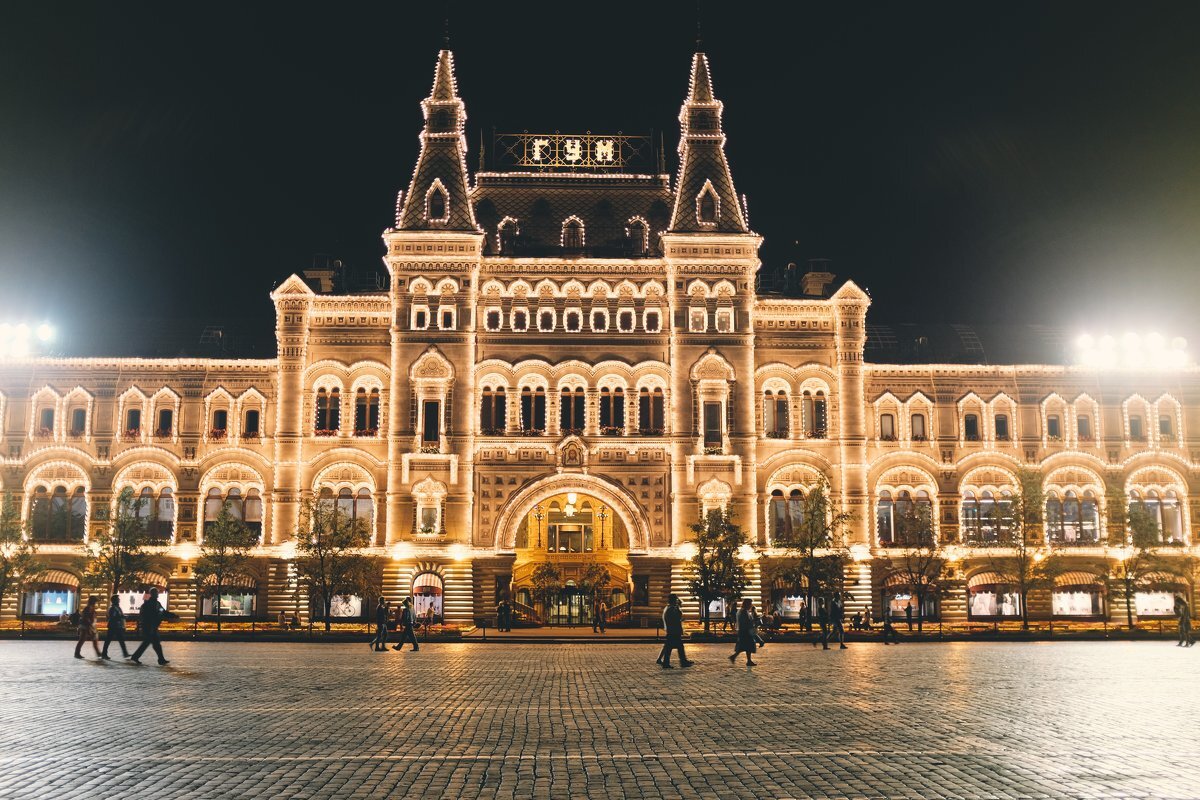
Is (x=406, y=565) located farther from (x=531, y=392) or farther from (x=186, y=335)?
(x=186, y=335)

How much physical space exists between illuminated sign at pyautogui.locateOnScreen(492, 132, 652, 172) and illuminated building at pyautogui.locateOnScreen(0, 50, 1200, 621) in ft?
13.7

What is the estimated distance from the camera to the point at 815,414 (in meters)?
59.2

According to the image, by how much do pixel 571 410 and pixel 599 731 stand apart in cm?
4116

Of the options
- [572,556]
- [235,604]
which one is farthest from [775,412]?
[235,604]

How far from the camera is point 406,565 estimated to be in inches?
2191

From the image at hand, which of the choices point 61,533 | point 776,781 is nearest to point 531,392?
point 61,533

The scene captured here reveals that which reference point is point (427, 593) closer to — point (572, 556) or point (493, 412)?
point (572, 556)

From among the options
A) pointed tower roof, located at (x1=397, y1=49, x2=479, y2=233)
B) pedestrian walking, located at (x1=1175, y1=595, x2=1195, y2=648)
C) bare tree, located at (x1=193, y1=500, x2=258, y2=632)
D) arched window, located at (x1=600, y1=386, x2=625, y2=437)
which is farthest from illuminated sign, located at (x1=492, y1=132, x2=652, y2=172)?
Result: pedestrian walking, located at (x1=1175, y1=595, x2=1195, y2=648)

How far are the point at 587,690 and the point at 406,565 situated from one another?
33850mm

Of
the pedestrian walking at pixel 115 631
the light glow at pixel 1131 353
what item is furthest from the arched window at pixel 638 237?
the pedestrian walking at pixel 115 631

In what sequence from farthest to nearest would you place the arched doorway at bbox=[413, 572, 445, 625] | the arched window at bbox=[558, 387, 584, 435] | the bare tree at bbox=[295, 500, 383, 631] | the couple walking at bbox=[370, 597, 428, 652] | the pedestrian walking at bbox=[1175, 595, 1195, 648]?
the arched window at bbox=[558, 387, 584, 435], the arched doorway at bbox=[413, 572, 445, 625], the bare tree at bbox=[295, 500, 383, 631], the pedestrian walking at bbox=[1175, 595, 1195, 648], the couple walking at bbox=[370, 597, 428, 652]

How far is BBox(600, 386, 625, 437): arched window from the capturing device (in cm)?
5794

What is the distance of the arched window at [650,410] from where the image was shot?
190 ft

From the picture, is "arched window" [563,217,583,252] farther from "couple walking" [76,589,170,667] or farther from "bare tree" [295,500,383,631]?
"couple walking" [76,589,170,667]
